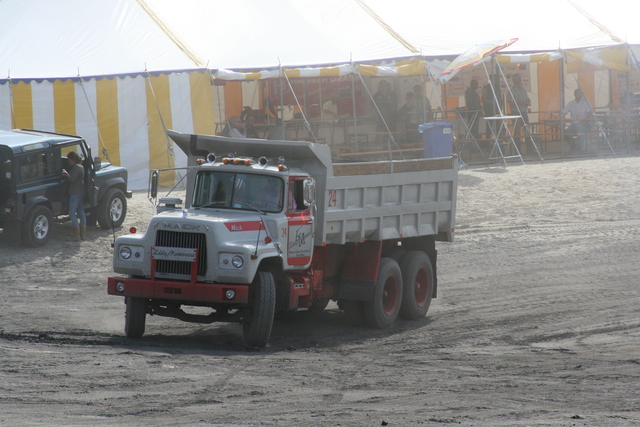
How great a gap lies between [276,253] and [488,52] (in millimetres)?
14832

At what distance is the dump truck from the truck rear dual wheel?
2 centimetres

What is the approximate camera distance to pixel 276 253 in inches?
406

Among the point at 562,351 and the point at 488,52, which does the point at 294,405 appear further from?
the point at 488,52

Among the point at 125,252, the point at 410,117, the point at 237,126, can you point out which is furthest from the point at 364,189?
the point at 410,117

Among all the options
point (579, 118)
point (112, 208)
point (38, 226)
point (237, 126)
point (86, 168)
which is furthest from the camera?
point (579, 118)

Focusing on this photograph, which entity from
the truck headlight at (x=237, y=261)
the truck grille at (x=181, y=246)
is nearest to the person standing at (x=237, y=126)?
the truck grille at (x=181, y=246)

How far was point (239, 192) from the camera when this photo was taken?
35.3 feet

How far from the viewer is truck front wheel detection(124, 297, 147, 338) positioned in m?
10.5

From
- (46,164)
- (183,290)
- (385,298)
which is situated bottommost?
(385,298)

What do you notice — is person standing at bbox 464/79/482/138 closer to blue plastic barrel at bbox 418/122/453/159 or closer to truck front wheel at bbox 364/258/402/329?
blue plastic barrel at bbox 418/122/453/159

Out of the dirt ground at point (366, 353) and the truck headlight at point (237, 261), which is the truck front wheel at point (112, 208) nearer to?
the dirt ground at point (366, 353)

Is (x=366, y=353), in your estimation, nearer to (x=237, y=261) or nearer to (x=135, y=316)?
(x=237, y=261)

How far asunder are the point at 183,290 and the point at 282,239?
132cm

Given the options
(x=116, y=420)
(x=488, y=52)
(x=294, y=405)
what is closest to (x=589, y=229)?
(x=488, y=52)
